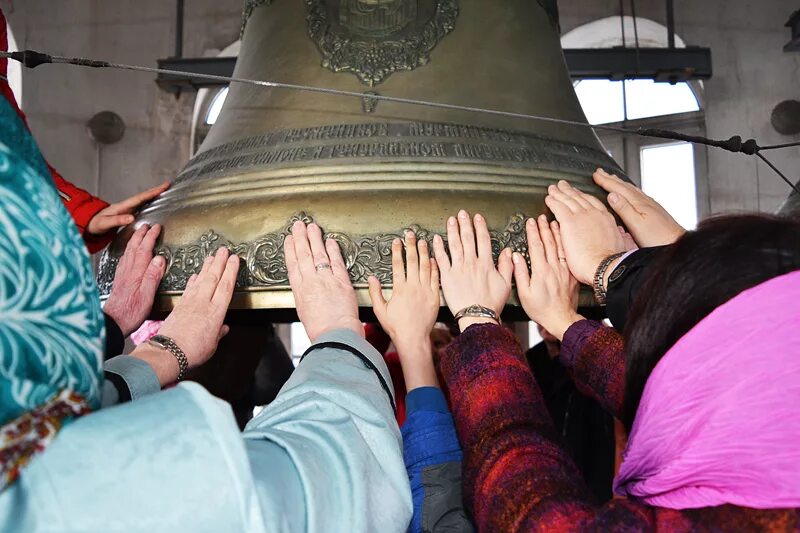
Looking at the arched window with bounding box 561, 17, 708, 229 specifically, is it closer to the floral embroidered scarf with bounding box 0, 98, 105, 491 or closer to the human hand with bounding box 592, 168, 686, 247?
the human hand with bounding box 592, 168, 686, 247

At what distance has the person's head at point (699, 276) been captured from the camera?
630mm

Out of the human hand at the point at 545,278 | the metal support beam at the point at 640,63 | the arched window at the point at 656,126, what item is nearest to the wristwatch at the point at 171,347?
the human hand at the point at 545,278

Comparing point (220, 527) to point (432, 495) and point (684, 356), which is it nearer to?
point (684, 356)

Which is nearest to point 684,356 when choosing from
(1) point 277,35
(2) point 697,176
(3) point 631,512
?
(3) point 631,512

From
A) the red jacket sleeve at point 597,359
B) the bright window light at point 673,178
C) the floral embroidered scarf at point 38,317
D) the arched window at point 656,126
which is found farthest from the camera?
the bright window light at point 673,178

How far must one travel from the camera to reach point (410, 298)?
930 mm

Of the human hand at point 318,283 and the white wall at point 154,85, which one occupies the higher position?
the white wall at point 154,85

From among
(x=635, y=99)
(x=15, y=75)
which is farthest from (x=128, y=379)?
(x=635, y=99)

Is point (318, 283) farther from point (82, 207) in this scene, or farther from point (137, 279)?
point (82, 207)

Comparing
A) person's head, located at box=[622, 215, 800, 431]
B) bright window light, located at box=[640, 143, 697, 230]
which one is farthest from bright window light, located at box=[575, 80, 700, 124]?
person's head, located at box=[622, 215, 800, 431]

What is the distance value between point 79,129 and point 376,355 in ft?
15.1

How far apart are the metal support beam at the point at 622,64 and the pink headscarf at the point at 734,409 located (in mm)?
2652

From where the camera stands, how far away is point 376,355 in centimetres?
76

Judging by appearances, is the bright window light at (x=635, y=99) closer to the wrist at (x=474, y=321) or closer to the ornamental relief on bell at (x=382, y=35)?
the ornamental relief on bell at (x=382, y=35)
